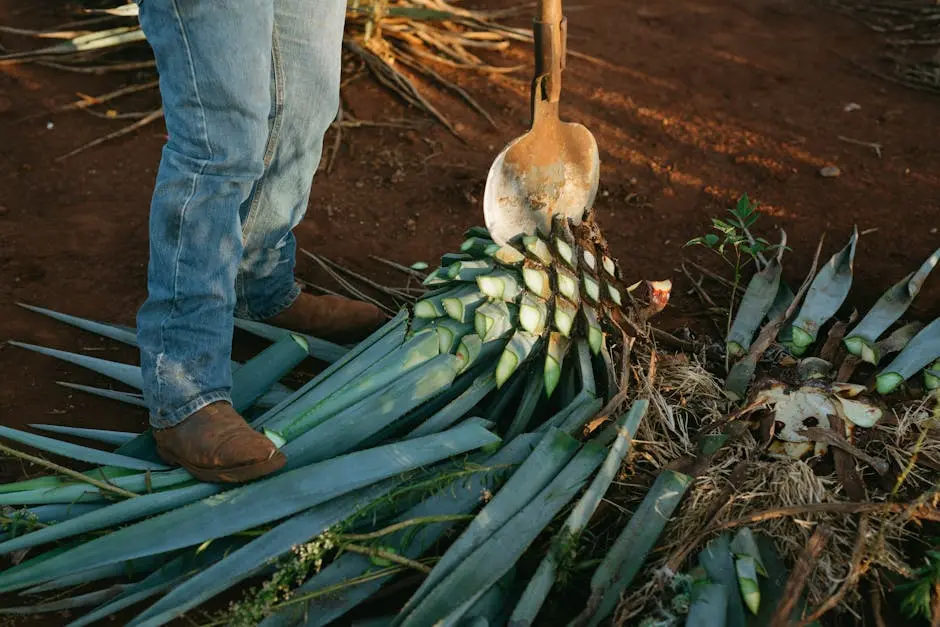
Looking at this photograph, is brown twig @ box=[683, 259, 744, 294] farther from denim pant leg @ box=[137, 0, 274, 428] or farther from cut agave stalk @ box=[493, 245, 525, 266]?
denim pant leg @ box=[137, 0, 274, 428]

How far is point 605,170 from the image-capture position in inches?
120

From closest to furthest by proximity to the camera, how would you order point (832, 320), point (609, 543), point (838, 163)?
point (609, 543)
point (832, 320)
point (838, 163)

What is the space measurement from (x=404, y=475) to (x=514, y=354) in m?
0.35

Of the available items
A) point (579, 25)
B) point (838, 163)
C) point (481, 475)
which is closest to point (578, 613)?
point (481, 475)

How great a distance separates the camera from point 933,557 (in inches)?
60.2

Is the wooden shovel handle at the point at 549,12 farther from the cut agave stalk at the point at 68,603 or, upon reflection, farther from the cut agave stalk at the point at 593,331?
the cut agave stalk at the point at 68,603

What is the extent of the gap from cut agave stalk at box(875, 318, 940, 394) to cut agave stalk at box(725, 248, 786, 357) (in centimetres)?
30

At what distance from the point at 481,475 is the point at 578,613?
11.7 inches

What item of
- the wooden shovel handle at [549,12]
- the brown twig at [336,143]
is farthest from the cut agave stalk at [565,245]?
the brown twig at [336,143]

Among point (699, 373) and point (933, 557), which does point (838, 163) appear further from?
point (933, 557)

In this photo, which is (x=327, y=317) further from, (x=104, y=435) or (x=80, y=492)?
(x=80, y=492)

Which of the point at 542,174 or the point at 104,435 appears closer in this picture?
the point at 104,435

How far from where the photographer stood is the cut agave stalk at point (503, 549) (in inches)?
57.1

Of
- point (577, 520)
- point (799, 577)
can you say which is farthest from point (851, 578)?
point (577, 520)
